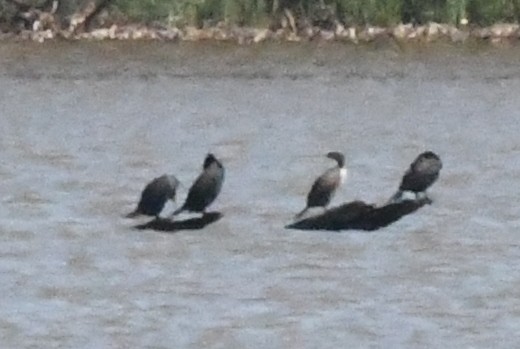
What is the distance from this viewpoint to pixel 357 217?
12.0 metres

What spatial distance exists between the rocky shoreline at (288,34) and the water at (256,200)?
1.70 metres

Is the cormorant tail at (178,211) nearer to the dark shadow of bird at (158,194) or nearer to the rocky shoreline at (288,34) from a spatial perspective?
the dark shadow of bird at (158,194)

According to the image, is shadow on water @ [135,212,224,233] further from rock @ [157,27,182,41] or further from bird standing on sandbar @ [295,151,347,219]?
rock @ [157,27,182,41]

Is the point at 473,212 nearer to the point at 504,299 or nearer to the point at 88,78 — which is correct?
the point at 504,299

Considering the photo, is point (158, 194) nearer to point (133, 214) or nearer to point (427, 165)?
point (133, 214)

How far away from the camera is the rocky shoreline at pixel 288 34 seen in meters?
25.8

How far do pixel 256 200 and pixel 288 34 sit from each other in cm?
1246

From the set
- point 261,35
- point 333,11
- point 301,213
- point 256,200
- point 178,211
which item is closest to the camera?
point 178,211

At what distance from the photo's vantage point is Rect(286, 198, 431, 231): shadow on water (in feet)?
39.2

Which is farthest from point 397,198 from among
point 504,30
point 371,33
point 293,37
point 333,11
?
point 333,11

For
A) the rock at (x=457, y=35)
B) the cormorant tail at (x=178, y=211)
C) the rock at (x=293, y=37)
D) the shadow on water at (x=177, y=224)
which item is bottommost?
the rock at (x=293, y=37)

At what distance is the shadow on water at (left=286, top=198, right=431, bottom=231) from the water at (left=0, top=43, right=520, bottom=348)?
0.21 feet

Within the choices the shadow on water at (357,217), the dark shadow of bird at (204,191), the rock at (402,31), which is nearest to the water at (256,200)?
the shadow on water at (357,217)

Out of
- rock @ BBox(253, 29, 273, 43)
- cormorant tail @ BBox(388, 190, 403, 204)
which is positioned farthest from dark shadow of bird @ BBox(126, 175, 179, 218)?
rock @ BBox(253, 29, 273, 43)
